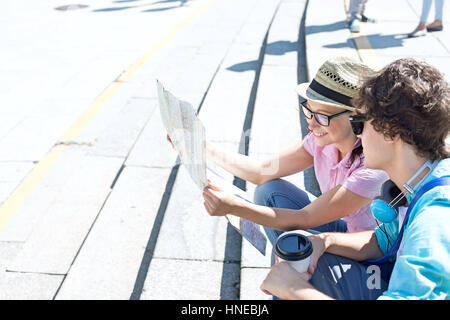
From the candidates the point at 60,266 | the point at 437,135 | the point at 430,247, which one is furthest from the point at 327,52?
the point at 430,247

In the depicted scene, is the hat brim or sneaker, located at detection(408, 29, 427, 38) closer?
the hat brim

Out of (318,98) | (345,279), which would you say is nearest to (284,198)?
(318,98)

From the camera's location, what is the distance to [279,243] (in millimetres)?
1678

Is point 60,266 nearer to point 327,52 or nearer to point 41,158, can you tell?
point 41,158

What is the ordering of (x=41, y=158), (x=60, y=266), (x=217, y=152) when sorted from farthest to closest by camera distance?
(x=41, y=158), (x=60, y=266), (x=217, y=152)

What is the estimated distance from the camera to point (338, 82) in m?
2.07

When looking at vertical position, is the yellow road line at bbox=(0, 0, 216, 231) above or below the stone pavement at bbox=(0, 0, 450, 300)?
below

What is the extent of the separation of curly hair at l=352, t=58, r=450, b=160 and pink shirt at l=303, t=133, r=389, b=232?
16.8 inches

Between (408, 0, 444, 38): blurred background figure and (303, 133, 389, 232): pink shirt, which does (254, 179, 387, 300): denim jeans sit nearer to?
(303, 133, 389, 232): pink shirt

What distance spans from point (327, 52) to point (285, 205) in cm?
384

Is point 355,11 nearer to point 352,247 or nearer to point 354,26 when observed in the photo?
point 354,26

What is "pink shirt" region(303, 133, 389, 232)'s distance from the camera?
6.48 ft

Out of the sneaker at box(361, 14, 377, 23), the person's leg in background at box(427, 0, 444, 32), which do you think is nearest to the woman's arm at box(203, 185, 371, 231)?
the person's leg in background at box(427, 0, 444, 32)

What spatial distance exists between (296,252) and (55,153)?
361 cm
